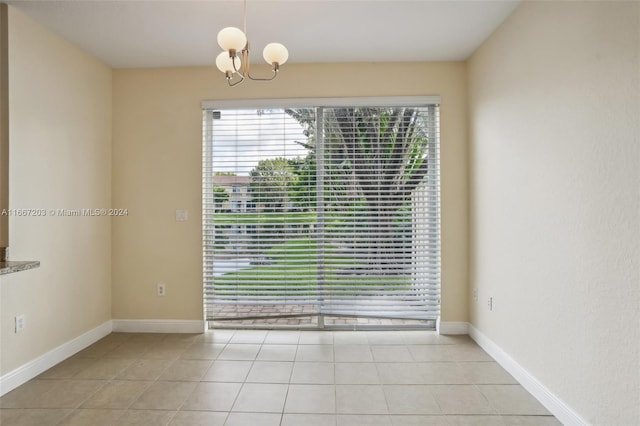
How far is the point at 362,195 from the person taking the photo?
3396 millimetres
